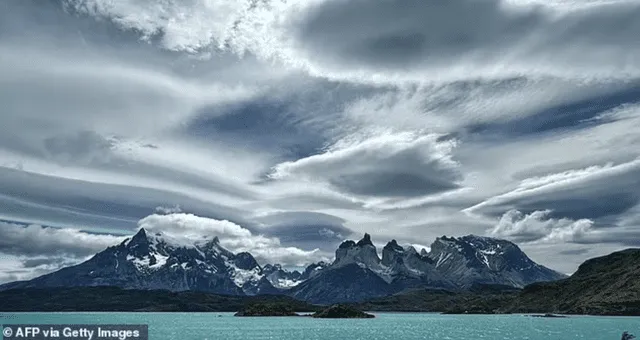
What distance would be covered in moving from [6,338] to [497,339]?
18269cm

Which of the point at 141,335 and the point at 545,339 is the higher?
the point at 141,335

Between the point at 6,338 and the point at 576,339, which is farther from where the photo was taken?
the point at 576,339

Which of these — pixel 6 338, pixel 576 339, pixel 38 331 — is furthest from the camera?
pixel 576 339

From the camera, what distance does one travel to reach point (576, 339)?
192 metres

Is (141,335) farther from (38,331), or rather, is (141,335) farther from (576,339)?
(576,339)

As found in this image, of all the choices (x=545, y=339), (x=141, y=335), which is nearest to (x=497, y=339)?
(x=545, y=339)

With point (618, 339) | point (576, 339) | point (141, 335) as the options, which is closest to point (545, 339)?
point (576, 339)

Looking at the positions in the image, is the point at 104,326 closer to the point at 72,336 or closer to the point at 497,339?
the point at 72,336

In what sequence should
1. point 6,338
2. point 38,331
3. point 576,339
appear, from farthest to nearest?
point 576,339 < point 6,338 < point 38,331

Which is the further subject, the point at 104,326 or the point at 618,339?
the point at 618,339

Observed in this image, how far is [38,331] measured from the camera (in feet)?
157

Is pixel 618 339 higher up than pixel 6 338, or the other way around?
pixel 6 338

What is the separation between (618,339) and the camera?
7574 inches

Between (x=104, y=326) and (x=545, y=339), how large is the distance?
188m
